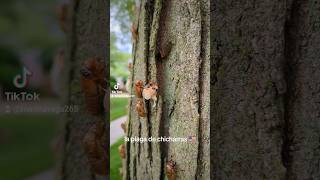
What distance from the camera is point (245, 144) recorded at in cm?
78

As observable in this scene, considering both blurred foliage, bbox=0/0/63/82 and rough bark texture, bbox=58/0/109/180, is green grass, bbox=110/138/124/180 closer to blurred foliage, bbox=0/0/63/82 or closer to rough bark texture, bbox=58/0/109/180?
rough bark texture, bbox=58/0/109/180

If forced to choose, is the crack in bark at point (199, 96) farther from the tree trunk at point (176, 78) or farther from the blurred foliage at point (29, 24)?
the blurred foliage at point (29, 24)

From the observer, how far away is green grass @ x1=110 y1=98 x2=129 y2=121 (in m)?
0.81

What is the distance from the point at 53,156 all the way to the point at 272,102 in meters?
0.38

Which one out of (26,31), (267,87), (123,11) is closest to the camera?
(26,31)

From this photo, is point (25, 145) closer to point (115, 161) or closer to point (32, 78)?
point (32, 78)

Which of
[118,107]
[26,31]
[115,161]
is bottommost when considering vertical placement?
[115,161]

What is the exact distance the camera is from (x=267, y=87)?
760 millimetres

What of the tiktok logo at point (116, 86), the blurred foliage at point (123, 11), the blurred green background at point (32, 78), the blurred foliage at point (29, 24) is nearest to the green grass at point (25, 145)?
the blurred green background at point (32, 78)

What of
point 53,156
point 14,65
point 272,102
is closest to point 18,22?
point 14,65

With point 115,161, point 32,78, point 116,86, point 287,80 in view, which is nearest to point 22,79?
point 32,78

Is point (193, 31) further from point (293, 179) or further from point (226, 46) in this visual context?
point (293, 179)

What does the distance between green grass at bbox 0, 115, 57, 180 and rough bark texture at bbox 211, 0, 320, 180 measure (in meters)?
0.31

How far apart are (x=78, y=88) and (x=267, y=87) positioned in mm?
326
